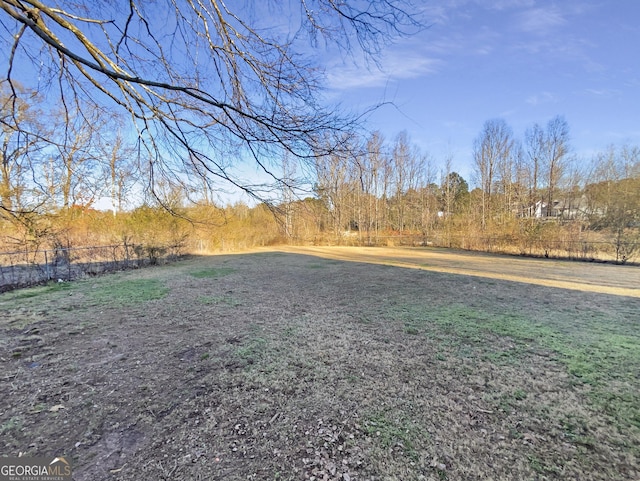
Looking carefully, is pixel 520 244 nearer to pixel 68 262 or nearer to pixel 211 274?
pixel 211 274

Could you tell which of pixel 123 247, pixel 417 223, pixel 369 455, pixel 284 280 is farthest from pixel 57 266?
pixel 417 223

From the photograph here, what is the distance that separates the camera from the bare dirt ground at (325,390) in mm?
1496

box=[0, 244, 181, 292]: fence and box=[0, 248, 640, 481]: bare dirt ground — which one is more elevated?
box=[0, 244, 181, 292]: fence

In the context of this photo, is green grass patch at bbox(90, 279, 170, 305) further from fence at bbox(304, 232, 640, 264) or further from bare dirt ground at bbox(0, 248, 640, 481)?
fence at bbox(304, 232, 640, 264)

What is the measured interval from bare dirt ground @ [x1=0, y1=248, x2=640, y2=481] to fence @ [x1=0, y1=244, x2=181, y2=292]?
374 cm

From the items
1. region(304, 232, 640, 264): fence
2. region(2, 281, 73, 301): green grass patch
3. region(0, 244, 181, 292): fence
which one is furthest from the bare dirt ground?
region(0, 244, 181, 292): fence

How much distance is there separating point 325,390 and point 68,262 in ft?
32.8

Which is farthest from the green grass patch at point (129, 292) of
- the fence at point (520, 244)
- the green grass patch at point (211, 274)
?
the fence at point (520, 244)

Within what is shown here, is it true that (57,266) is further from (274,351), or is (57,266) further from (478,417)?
(478,417)

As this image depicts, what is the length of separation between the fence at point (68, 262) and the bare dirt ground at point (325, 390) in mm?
3743

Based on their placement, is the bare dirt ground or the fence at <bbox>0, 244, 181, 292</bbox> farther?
the fence at <bbox>0, 244, 181, 292</bbox>

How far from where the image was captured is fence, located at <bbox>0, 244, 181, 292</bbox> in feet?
23.3

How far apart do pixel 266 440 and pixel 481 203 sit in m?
21.9

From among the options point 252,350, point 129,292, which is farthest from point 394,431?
point 129,292
